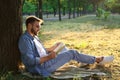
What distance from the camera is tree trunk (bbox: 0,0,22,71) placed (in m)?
6.88

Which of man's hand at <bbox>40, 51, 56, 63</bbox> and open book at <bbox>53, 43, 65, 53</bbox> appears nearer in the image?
man's hand at <bbox>40, 51, 56, 63</bbox>

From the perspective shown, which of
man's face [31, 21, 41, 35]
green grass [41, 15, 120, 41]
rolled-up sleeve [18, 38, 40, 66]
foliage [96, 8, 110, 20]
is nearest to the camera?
rolled-up sleeve [18, 38, 40, 66]

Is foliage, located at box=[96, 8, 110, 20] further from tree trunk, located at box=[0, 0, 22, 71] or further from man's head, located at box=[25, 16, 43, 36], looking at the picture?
man's head, located at box=[25, 16, 43, 36]

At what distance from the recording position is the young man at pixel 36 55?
21.3 ft

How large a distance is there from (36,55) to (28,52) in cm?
31

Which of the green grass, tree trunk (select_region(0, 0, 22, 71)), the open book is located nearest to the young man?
the open book

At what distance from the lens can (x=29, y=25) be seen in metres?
6.71

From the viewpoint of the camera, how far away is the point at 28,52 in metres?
6.45

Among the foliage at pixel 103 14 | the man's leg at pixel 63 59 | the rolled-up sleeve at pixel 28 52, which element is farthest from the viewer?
the foliage at pixel 103 14

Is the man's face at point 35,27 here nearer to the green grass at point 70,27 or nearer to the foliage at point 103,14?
the green grass at point 70,27

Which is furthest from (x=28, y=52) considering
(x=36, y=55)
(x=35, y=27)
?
(x=35, y=27)

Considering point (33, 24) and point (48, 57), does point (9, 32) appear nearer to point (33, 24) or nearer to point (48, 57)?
point (33, 24)

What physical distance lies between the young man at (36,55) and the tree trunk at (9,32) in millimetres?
296

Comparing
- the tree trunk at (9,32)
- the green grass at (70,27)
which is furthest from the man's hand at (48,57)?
the green grass at (70,27)
